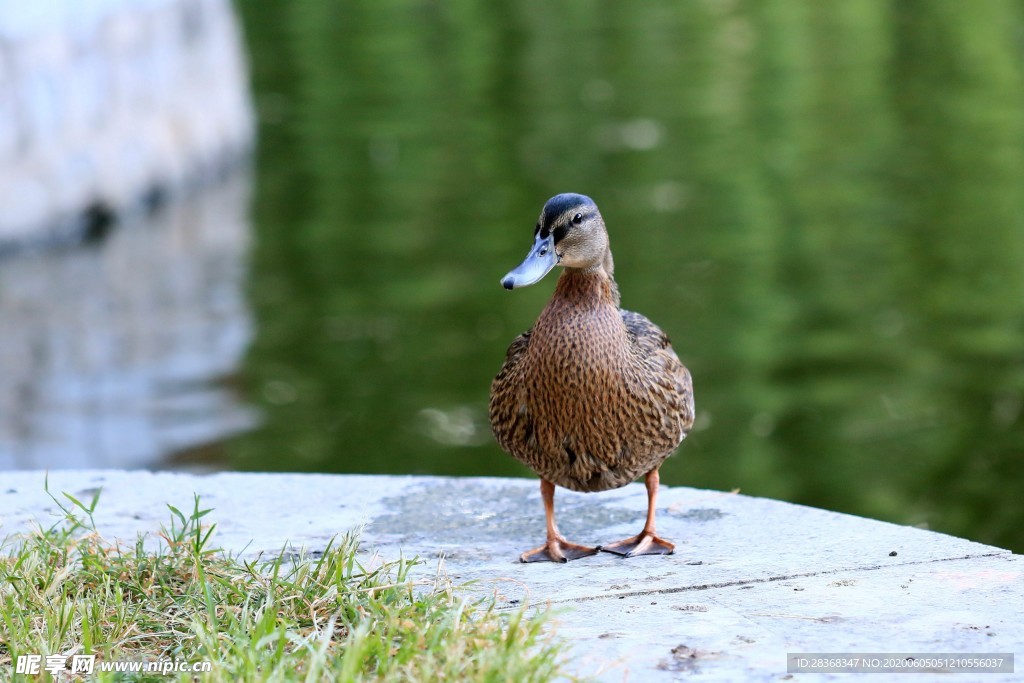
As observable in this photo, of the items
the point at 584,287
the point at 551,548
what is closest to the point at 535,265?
the point at 584,287

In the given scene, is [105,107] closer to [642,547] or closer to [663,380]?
[663,380]

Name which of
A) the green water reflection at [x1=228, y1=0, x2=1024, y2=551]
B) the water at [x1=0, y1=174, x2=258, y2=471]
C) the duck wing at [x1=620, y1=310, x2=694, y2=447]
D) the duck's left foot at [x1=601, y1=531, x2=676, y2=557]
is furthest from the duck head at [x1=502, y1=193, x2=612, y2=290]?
the water at [x1=0, y1=174, x2=258, y2=471]

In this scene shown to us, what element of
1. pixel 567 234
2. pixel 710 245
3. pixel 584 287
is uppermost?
pixel 567 234

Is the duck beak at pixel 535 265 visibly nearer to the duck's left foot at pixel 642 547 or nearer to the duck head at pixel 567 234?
the duck head at pixel 567 234

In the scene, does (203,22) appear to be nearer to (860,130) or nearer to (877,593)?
(860,130)

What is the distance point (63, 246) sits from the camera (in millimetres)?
13547

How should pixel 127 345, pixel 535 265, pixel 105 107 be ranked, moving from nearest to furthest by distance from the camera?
pixel 535 265
pixel 127 345
pixel 105 107

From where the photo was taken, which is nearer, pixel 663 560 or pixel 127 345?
pixel 663 560

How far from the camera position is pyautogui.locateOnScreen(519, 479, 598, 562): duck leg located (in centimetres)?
362

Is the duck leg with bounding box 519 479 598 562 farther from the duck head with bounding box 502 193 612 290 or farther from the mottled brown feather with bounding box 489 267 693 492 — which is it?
the duck head with bounding box 502 193 612 290

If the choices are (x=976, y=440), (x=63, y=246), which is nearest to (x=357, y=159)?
(x=63, y=246)

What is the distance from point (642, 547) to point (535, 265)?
2.43 feet

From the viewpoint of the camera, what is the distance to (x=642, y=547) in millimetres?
3641

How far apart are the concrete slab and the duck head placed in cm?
73
